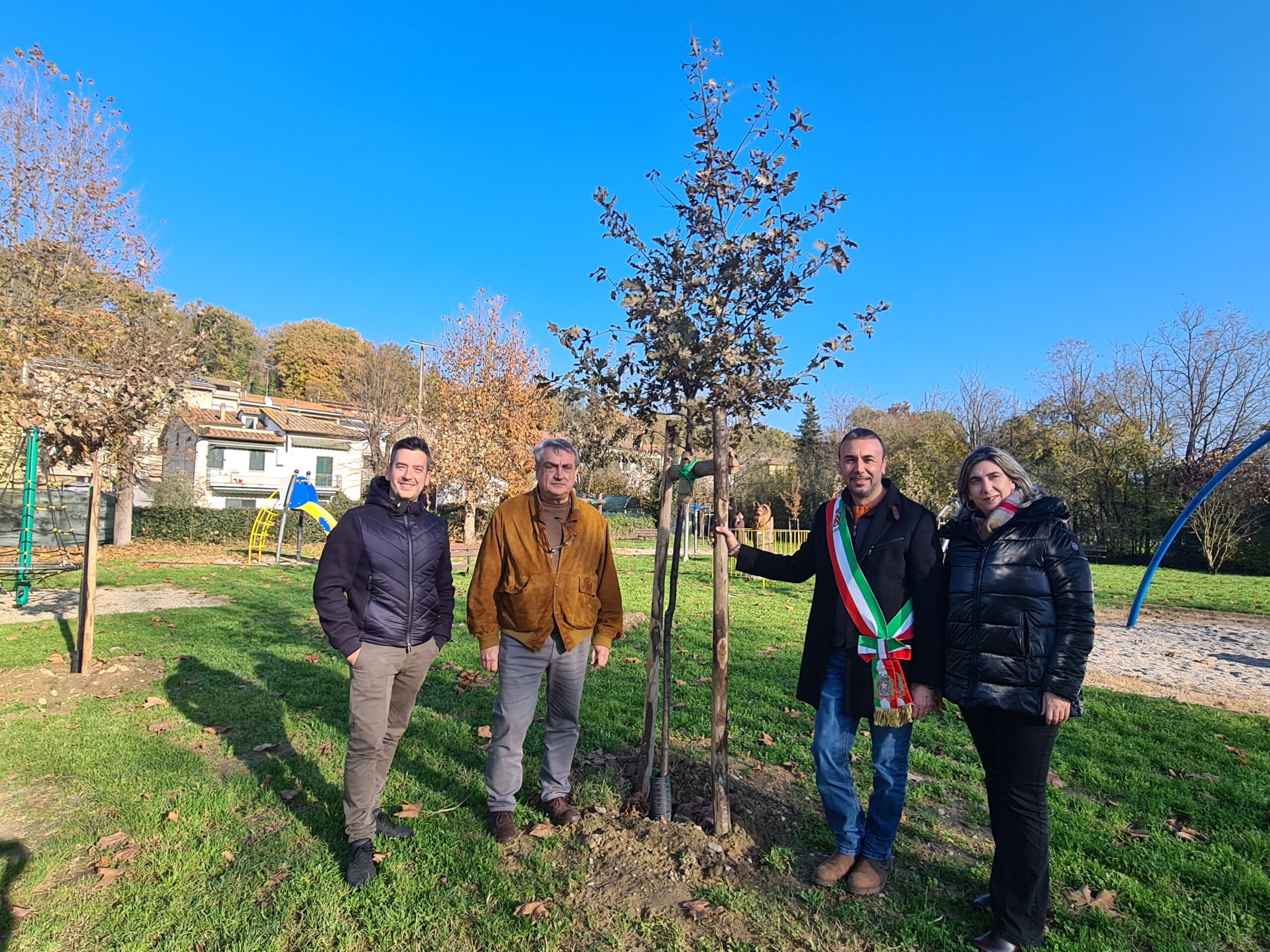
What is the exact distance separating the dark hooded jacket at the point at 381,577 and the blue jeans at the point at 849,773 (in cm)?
195

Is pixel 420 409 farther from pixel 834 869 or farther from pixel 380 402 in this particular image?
pixel 834 869

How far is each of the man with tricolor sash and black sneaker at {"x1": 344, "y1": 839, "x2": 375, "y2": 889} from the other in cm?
217

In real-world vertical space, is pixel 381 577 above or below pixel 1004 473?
below

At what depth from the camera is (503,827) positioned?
3.59 m

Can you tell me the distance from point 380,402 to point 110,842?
34988 millimetres

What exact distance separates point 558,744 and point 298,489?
1849 cm

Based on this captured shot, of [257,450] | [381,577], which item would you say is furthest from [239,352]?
[381,577]

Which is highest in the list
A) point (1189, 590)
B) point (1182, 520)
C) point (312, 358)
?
point (312, 358)

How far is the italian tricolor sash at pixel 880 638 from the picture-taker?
2.97 m

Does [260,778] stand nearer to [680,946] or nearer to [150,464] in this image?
[680,946]


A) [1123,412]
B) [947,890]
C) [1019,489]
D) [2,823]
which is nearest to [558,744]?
[947,890]

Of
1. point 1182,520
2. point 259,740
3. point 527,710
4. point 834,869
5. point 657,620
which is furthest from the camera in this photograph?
point 1182,520

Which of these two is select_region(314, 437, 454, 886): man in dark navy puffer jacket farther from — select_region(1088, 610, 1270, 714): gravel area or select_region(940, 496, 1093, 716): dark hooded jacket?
select_region(1088, 610, 1270, 714): gravel area

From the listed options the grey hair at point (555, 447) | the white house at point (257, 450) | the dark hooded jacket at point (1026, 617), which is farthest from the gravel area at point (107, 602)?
the white house at point (257, 450)
